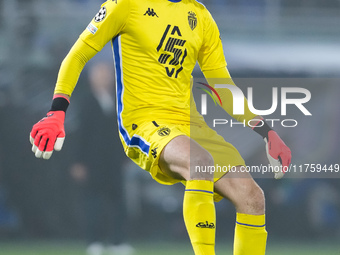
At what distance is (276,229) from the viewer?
17.1 ft

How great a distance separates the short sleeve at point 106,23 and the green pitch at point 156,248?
244 centimetres

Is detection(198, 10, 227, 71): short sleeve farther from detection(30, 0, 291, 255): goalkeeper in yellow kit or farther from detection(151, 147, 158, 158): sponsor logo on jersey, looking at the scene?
detection(151, 147, 158, 158): sponsor logo on jersey

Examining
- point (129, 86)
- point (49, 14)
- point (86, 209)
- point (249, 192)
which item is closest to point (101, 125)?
point (86, 209)

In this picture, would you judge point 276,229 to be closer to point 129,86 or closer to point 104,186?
point 104,186

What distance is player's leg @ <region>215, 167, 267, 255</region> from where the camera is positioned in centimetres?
271

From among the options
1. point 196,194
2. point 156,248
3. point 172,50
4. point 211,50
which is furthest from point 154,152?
point 156,248

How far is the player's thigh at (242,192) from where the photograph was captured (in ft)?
8.94

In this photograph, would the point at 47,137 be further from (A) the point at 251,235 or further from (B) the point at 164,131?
(A) the point at 251,235

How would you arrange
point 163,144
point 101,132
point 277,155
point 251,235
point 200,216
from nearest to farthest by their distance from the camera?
point 200,216, point 163,144, point 251,235, point 277,155, point 101,132

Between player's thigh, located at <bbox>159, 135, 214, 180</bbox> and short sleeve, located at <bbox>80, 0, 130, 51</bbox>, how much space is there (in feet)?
2.07

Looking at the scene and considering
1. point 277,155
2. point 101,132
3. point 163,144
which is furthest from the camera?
point 101,132

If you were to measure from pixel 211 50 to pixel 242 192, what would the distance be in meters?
0.88

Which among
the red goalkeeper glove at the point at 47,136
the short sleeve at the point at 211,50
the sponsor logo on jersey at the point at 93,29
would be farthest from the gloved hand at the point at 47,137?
the short sleeve at the point at 211,50

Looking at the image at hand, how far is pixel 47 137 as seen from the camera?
7.98ft
